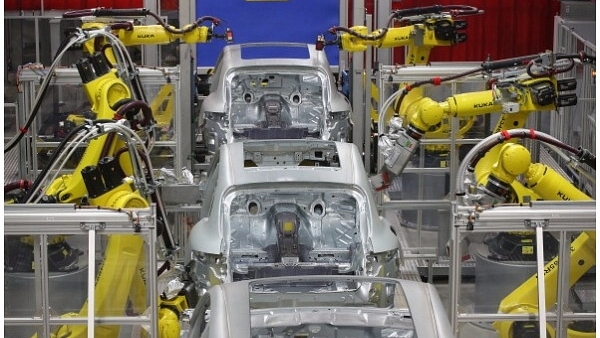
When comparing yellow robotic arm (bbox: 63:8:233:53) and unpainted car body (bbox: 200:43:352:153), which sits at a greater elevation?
yellow robotic arm (bbox: 63:8:233:53)

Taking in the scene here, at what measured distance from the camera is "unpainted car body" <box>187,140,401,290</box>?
8.88 metres

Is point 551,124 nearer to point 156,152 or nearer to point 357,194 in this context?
point 156,152

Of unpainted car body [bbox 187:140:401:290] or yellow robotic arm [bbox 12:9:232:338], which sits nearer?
yellow robotic arm [bbox 12:9:232:338]

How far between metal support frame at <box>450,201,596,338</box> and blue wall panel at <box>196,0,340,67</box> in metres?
8.03

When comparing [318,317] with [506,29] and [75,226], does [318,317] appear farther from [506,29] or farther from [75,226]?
[506,29]

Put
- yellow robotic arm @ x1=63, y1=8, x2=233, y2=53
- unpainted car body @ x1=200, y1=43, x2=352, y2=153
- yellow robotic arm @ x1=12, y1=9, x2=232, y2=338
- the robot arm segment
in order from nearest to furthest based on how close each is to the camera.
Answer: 1. yellow robotic arm @ x1=12, y1=9, x2=232, y2=338
2. unpainted car body @ x1=200, y1=43, x2=352, y2=153
3. yellow robotic arm @ x1=63, y1=8, x2=233, y2=53
4. the robot arm segment

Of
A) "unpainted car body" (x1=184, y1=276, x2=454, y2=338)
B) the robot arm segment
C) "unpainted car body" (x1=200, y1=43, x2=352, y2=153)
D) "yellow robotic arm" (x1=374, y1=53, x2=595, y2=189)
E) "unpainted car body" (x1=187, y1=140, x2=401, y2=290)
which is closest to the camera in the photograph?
"unpainted car body" (x1=184, y1=276, x2=454, y2=338)

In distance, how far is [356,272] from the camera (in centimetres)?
892

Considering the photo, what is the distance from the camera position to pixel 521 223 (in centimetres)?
746

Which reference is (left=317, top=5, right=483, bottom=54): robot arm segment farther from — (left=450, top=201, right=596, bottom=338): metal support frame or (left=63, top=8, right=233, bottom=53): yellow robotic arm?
(left=450, top=201, right=596, bottom=338): metal support frame

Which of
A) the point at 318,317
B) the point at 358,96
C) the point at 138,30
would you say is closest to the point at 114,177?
the point at 318,317

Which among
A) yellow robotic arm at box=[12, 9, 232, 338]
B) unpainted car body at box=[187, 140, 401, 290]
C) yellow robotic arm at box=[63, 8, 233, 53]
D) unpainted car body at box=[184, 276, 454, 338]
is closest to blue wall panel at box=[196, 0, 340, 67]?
yellow robotic arm at box=[63, 8, 233, 53]

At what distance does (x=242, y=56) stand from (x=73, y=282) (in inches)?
258

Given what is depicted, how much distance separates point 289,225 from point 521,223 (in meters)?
2.17
